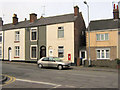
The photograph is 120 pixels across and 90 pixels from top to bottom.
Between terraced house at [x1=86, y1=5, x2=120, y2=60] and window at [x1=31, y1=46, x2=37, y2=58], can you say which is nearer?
terraced house at [x1=86, y1=5, x2=120, y2=60]

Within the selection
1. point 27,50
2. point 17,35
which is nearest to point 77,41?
point 27,50

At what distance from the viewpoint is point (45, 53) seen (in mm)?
26312

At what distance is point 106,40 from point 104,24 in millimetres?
3357

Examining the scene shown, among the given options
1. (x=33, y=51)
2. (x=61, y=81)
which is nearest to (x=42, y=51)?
(x=33, y=51)

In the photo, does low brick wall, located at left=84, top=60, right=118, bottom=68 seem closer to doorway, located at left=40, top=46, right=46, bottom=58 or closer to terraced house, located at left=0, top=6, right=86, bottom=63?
terraced house, located at left=0, top=6, right=86, bottom=63

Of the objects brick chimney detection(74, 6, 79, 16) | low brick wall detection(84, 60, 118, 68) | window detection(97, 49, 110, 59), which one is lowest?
low brick wall detection(84, 60, 118, 68)

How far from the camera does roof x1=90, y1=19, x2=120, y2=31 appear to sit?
2377 centimetres

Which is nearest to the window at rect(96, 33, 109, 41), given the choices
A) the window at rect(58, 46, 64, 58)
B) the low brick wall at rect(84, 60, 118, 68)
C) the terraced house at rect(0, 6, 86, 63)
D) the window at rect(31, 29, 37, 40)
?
the terraced house at rect(0, 6, 86, 63)

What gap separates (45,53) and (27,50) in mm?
3941

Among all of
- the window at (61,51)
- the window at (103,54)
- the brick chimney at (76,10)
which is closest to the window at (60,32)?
the window at (61,51)

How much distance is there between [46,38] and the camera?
26297 mm

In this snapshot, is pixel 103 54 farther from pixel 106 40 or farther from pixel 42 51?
pixel 42 51

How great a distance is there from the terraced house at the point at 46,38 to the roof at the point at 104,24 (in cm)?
255

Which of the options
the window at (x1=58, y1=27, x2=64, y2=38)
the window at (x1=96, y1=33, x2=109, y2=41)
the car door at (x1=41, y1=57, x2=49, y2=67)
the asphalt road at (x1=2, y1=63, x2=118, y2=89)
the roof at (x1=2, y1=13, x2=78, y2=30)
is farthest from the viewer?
the roof at (x1=2, y1=13, x2=78, y2=30)
